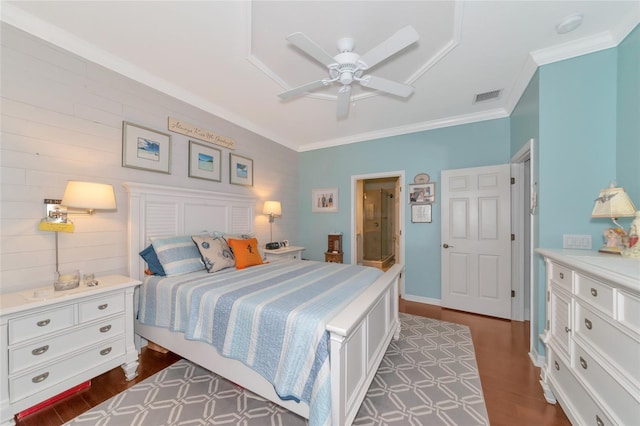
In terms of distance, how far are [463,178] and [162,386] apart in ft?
13.4

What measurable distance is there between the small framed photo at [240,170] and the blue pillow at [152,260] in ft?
4.78

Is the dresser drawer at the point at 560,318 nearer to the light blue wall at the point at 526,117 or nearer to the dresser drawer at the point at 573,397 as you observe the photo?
the dresser drawer at the point at 573,397

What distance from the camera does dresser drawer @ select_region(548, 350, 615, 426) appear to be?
4.03 ft

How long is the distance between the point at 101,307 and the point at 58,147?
134 centimetres

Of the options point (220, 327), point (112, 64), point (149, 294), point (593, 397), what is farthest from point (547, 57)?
point (149, 294)

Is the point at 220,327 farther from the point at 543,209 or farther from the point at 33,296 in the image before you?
the point at 543,209

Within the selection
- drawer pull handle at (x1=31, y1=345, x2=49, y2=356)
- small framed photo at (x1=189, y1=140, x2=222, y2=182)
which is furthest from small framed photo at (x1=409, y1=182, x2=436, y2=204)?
drawer pull handle at (x1=31, y1=345, x2=49, y2=356)

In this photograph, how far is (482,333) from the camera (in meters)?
2.79

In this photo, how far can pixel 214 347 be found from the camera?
5.78 ft

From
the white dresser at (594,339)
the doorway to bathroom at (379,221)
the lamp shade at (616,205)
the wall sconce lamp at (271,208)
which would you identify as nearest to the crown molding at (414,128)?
the wall sconce lamp at (271,208)

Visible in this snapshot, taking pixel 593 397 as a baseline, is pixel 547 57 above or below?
above

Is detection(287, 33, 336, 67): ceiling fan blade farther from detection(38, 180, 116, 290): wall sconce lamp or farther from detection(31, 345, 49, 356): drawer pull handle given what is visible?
detection(31, 345, 49, 356): drawer pull handle

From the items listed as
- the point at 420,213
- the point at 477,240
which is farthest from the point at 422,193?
the point at 477,240

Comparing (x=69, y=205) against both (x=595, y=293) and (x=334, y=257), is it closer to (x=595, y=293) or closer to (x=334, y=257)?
(x=595, y=293)
